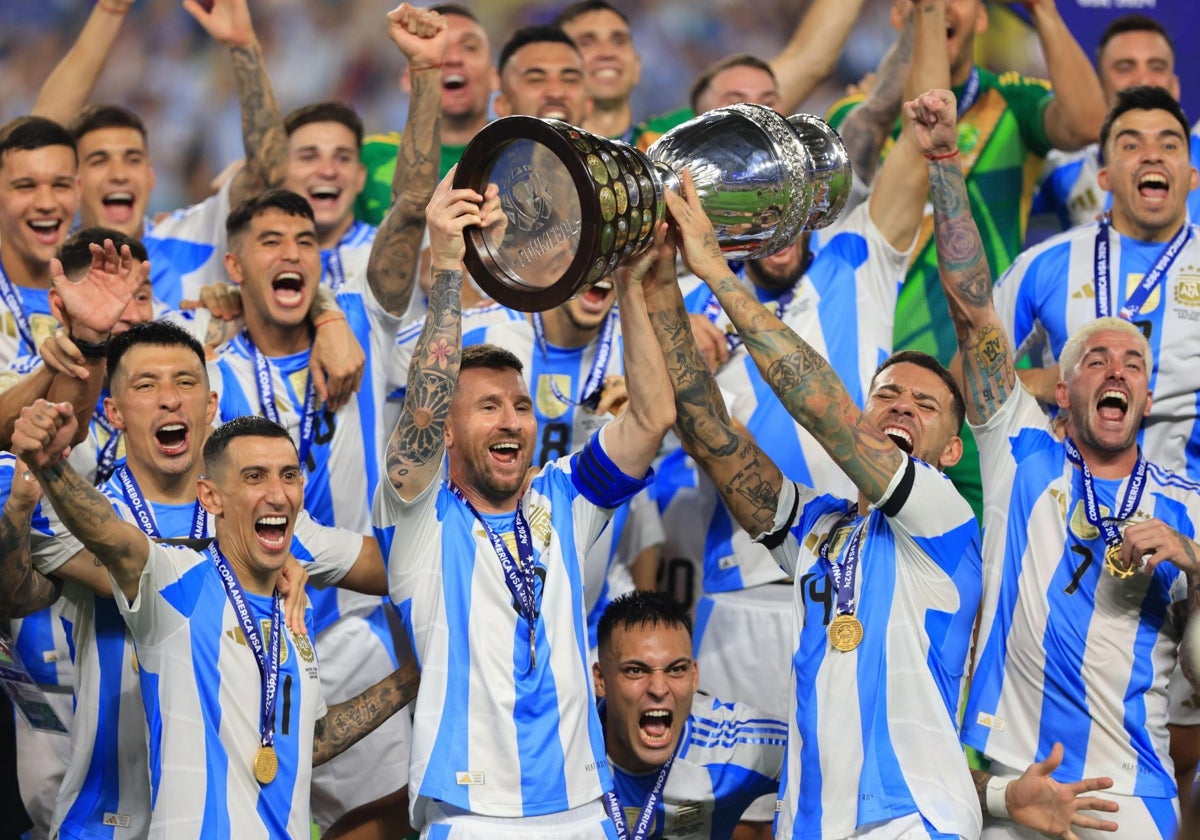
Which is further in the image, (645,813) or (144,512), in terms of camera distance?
(645,813)

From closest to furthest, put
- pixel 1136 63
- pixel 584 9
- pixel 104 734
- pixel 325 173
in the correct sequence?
pixel 104 734
pixel 325 173
pixel 1136 63
pixel 584 9

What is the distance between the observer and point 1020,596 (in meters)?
4.83

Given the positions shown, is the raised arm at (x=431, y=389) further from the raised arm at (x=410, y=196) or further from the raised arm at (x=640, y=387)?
the raised arm at (x=410, y=196)

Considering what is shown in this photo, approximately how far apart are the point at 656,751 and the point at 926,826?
3.28 ft

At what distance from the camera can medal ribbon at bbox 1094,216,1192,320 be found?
5.60 m

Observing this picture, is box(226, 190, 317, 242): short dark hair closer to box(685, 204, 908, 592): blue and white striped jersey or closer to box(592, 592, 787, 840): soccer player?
box(685, 204, 908, 592): blue and white striped jersey

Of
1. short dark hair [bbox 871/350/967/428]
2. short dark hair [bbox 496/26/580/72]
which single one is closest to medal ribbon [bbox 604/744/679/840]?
short dark hair [bbox 871/350/967/428]

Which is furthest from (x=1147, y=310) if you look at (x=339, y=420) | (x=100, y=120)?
(x=100, y=120)

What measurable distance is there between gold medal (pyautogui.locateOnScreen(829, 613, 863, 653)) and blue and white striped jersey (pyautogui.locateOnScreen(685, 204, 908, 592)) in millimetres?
1197

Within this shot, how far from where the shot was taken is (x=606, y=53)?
723 cm

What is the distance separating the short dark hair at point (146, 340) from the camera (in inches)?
186

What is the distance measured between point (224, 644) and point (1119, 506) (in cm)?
252

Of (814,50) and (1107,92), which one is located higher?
(814,50)

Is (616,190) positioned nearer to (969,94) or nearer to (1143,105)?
(1143,105)
